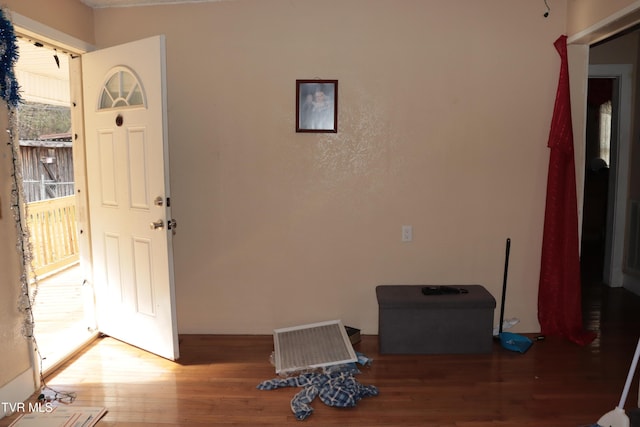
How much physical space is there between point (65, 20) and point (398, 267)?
9.22ft

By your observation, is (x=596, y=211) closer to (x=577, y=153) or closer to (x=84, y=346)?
(x=577, y=153)

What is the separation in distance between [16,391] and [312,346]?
67.7 inches

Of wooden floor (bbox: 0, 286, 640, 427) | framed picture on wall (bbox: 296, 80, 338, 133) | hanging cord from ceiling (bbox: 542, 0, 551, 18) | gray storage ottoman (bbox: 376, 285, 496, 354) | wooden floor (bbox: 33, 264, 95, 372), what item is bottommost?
wooden floor (bbox: 0, 286, 640, 427)

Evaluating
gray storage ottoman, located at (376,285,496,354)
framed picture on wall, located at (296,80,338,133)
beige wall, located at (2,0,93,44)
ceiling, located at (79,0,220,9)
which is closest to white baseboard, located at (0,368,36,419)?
beige wall, located at (2,0,93,44)

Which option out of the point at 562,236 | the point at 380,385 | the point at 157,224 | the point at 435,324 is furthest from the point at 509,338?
the point at 157,224

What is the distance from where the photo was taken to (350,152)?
344 cm

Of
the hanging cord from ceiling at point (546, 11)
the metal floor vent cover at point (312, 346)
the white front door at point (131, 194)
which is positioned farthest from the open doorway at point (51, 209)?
the hanging cord from ceiling at point (546, 11)

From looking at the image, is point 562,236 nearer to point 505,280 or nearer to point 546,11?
point 505,280

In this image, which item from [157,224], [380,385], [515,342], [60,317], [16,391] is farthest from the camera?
[60,317]

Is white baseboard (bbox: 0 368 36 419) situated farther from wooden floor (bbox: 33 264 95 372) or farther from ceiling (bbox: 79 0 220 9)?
ceiling (bbox: 79 0 220 9)

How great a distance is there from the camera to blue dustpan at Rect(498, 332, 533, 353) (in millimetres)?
3235

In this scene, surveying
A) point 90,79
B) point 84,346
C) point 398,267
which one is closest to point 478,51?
point 398,267

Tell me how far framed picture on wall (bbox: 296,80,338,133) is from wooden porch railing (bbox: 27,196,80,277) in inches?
138

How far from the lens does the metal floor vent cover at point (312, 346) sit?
297 cm
